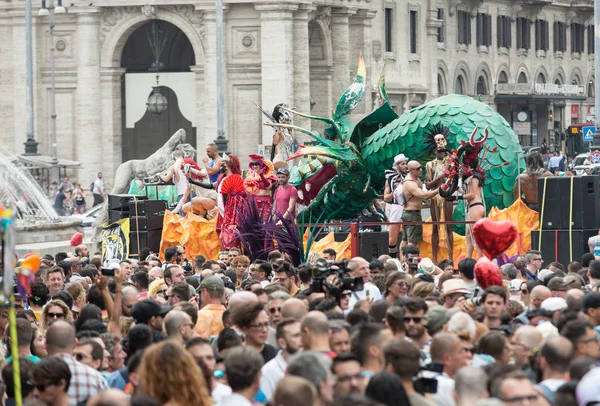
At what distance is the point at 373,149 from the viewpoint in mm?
24562

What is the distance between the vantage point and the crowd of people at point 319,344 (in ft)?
30.5

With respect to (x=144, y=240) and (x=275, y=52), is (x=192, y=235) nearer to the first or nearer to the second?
(x=144, y=240)

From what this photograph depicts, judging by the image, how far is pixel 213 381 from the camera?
10.2 metres

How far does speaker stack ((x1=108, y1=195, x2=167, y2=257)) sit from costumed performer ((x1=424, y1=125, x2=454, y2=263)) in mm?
4490

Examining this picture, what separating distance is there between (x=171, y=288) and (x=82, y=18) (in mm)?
37290

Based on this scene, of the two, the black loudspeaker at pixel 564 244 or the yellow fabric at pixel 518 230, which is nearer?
the black loudspeaker at pixel 564 244

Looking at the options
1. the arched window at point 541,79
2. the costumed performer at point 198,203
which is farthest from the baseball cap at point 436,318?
the arched window at point 541,79

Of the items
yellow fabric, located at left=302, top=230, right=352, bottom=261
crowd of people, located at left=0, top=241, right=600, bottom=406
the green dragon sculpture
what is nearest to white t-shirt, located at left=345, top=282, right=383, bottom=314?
crowd of people, located at left=0, top=241, right=600, bottom=406

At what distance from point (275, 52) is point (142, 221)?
24568 millimetres

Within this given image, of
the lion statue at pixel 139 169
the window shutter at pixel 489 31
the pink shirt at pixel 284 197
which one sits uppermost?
the window shutter at pixel 489 31

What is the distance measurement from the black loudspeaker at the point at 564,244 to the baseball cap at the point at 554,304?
779cm

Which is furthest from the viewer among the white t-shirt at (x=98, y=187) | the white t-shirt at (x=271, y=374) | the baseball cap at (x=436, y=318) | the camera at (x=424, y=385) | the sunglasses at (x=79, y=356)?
the white t-shirt at (x=98, y=187)

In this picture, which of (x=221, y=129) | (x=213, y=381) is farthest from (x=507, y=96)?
(x=213, y=381)

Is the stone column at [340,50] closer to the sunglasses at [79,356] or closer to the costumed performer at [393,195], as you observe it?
the costumed performer at [393,195]
